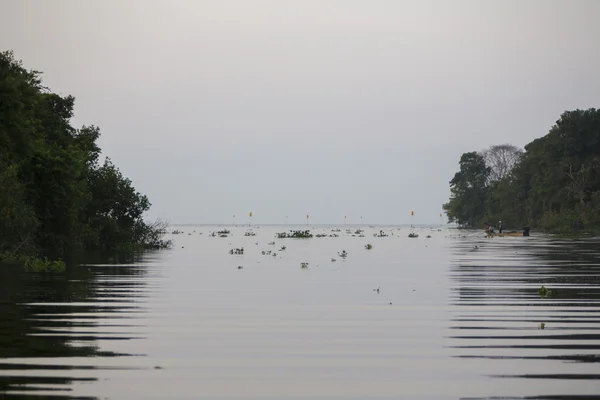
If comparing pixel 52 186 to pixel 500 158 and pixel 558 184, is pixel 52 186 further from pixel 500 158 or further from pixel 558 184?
pixel 500 158

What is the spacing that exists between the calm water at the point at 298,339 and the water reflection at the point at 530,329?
0.10ft

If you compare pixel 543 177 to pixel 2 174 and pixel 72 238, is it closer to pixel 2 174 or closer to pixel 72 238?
pixel 72 238

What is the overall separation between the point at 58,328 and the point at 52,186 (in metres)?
30.2

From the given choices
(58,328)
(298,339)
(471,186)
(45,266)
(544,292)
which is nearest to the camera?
(298,339)

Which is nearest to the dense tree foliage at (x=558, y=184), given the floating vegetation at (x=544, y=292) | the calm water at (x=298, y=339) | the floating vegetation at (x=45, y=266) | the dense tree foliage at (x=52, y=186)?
the dense tree foliage at (x=52, y=186)

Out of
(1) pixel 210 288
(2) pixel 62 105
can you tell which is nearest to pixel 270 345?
(1) pixel 210 288

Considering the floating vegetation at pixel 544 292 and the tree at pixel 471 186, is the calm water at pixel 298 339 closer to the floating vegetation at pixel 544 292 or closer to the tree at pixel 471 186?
the floating vegetation at pixel 544 292

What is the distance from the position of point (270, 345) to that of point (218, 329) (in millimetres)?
2280

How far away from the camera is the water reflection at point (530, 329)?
10422mm

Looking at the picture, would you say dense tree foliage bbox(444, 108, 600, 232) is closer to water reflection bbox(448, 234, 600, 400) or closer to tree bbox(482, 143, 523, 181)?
tree bbox(482, 143, 523, 181)

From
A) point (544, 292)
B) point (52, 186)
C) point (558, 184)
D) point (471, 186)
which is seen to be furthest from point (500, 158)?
point (544, 292)

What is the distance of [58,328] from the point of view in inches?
576

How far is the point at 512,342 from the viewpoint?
43.5 ft

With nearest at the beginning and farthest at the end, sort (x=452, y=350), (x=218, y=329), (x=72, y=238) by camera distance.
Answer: (x=452, y=350)
(x=218, y=329)
(x=72, y=238)
